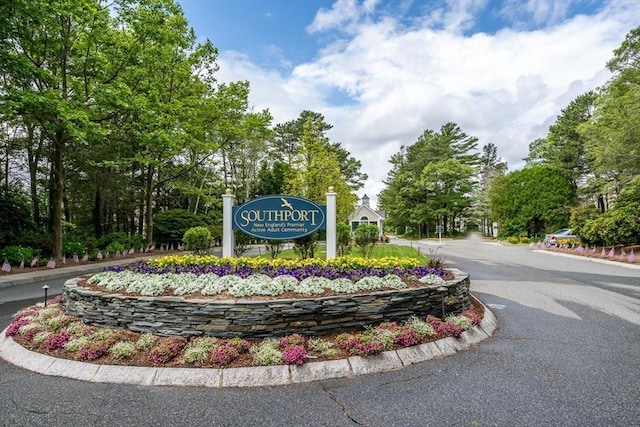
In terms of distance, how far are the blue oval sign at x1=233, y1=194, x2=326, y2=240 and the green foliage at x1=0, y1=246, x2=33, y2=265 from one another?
328 inches

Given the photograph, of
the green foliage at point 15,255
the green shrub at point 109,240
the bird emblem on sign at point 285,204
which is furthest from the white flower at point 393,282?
the green shrub at point 109,240

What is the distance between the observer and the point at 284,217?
21.0 feet

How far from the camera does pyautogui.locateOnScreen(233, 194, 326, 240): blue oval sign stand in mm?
6367

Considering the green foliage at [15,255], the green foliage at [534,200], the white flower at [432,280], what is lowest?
the white flower at [432,280]

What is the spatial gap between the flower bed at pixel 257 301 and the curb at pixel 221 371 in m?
0.53

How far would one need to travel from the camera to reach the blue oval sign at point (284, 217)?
637cm

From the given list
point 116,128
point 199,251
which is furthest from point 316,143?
point 199,251

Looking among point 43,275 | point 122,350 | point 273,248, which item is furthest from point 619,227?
point 43,275

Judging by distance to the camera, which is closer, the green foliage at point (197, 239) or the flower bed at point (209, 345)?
the flower bed at point (209, 345)

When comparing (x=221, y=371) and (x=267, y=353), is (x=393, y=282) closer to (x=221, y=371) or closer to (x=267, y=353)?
(x=267, y=353)

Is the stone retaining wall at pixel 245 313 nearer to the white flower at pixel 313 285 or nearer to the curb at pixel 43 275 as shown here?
the white flower at pixel 313 285

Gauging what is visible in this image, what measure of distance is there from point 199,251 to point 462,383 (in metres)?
6.79

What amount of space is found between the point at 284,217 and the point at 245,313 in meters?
2.95

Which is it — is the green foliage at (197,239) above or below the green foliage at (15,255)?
above
